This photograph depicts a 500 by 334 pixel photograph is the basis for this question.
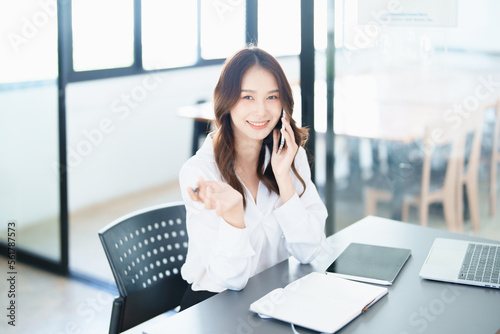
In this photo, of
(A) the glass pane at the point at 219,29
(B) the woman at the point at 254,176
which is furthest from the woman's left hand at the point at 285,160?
(A) the glass pane at the point at 219,29

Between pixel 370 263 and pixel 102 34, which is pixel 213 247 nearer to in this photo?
pixel 370 263

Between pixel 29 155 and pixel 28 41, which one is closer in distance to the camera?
pixel 28 41

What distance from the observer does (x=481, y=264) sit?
1.67 m

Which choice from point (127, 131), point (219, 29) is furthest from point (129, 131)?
point (219, 29)

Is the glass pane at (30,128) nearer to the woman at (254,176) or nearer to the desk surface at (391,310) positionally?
the woman at (254,176)

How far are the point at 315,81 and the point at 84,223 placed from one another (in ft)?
6.52

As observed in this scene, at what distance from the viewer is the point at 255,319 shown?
1.40 meters

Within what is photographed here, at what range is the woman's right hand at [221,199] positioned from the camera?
1486 millimetres

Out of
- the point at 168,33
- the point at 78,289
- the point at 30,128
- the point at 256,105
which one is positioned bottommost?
the point at 78,289

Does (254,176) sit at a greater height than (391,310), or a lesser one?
greater

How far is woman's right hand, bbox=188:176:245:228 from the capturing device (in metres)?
1.49

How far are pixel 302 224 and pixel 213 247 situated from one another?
0.92 ft

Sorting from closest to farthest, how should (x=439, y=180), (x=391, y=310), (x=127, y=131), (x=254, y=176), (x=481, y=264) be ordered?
(x=391, y=310)
(x=481, y=264)
(x=254, y=176)
(x=439, y=180)
(x=127, y=131)

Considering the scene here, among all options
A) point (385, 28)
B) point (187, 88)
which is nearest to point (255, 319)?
point (385, 28)
